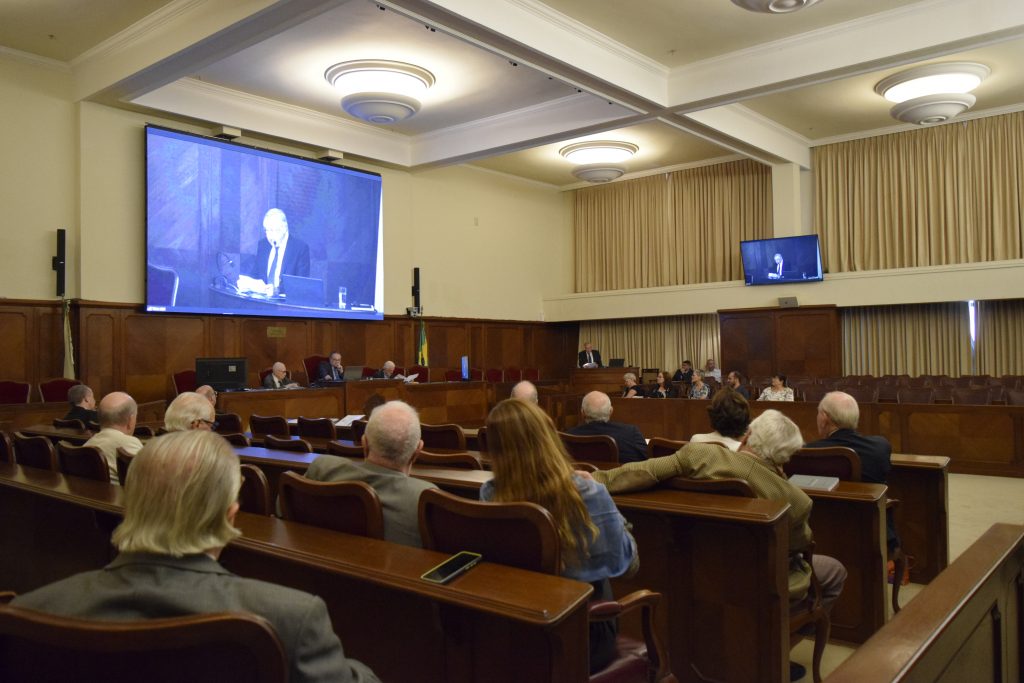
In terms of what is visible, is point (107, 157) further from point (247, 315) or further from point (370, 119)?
point (370, 119)

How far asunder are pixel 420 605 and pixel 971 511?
592 centimetres

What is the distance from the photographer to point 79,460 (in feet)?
11.4

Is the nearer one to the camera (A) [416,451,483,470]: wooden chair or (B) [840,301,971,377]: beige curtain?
(A) [416,451,483,470]: wooden chair

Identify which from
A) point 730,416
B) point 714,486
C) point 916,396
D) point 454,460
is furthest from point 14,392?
point 916,396

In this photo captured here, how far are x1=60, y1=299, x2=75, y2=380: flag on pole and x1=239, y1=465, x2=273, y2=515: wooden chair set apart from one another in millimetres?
7910

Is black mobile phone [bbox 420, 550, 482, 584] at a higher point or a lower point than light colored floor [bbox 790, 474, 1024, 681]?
higher

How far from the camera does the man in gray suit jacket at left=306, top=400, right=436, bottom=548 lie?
231cm

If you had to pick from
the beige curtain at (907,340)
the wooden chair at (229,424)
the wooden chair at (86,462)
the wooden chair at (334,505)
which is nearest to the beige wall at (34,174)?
the wooden chair at (229,424)

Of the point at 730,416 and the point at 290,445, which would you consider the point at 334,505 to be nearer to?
the point at 730,416

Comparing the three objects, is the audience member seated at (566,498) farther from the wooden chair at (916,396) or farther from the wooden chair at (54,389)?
the wooden chair at (54,389)

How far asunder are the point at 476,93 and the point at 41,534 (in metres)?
8.77

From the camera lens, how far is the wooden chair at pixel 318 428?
5711 millimetres

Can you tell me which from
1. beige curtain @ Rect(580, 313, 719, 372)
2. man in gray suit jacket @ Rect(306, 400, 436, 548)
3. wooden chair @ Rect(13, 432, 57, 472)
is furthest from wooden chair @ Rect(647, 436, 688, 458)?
beige curtain @ Rect(580, 313, 719, 372)

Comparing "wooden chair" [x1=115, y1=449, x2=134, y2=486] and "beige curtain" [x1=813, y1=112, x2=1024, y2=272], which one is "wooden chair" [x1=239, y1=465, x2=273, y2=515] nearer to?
"wooden chair" [x1=115, y1=449, x2=134, y2=486]
